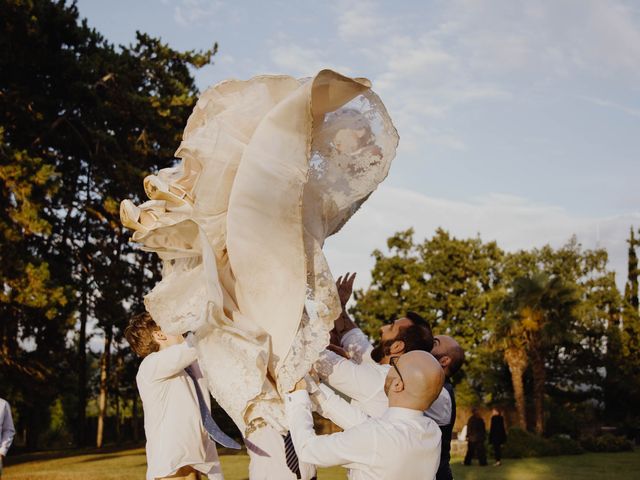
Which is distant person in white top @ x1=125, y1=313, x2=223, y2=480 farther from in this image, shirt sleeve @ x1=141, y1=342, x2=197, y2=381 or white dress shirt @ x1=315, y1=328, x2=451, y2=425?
white dress shirt @ x1=315, y1=328, x2=451, y2=425

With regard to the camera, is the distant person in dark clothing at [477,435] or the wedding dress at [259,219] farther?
the distant person in dark clothing at [477,435]

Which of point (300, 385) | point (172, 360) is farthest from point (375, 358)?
point (172, 360)

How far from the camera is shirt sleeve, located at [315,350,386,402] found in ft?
14.4

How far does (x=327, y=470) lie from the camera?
75.3 feet

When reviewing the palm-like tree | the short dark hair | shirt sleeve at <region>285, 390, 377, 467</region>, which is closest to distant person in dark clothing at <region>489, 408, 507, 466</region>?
the palm-like tree

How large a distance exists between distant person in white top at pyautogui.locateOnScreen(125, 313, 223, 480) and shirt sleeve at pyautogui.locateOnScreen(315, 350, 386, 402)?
Result: 5.07 ft

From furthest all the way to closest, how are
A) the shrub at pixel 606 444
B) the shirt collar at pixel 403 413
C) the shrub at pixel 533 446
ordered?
the shrub at pixel 606 444, the shrub at pixel 533 446, the shirt collar at pixel 403 413

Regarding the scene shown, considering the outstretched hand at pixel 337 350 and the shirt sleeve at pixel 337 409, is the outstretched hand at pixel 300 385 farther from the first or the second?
the outstretched hand at pixel 337 350

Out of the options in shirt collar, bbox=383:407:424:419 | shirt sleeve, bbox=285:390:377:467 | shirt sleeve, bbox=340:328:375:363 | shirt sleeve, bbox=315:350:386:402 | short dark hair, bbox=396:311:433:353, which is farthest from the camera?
shirt sleeve, bbox=340:328:375:363

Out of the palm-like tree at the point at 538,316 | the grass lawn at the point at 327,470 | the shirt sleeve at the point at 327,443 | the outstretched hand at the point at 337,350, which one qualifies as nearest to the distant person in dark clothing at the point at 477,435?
the grass lawn at the point at 327,470

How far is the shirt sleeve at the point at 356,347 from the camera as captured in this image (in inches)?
207

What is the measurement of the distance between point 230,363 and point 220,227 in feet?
2.46

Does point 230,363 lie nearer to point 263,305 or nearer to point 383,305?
point 263,305

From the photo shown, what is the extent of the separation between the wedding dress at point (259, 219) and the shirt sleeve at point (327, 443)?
0.22m
